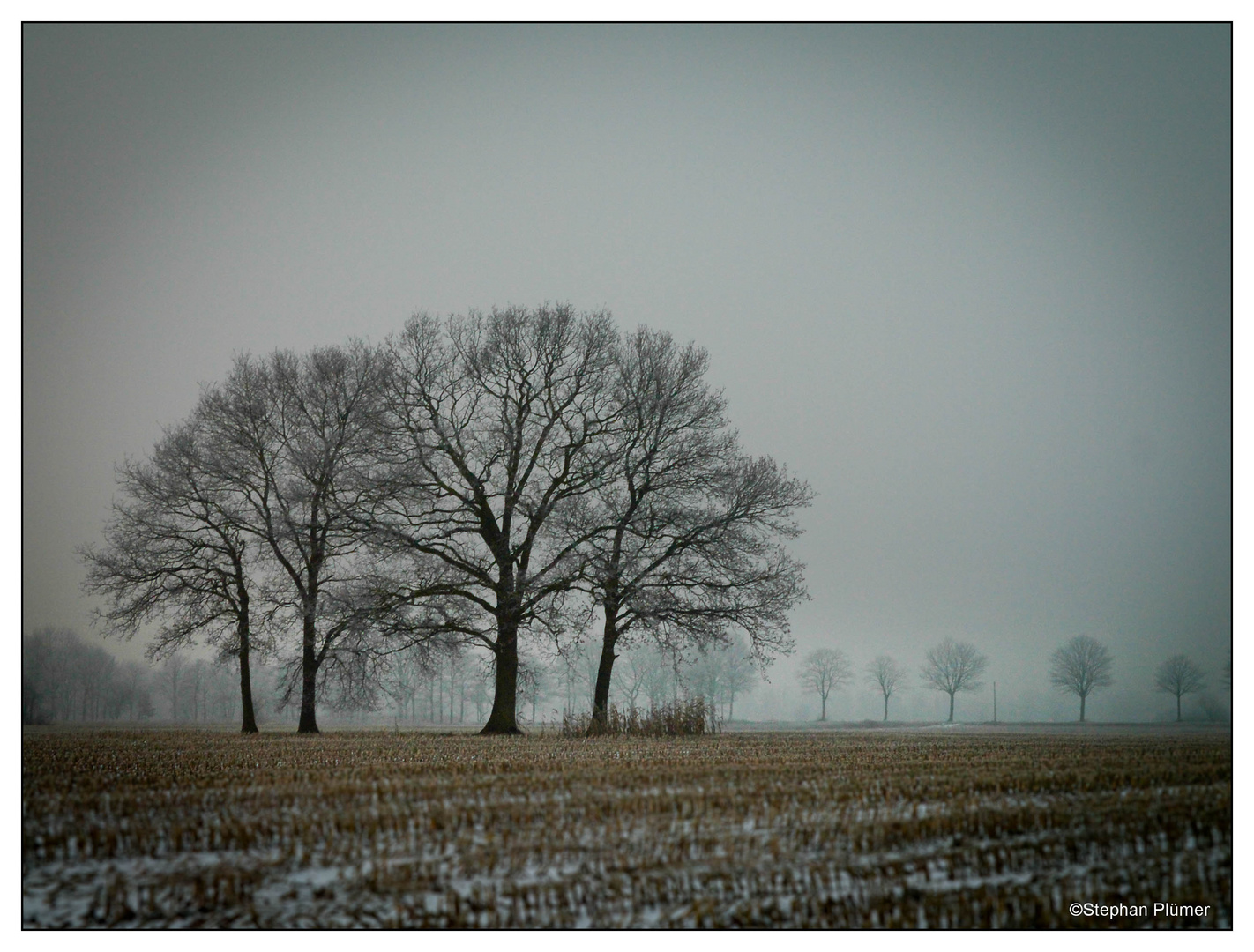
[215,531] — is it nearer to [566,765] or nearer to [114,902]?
[566,765]

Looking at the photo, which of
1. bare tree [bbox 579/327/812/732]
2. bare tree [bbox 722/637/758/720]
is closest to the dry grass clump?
bare tree [bbox 579/327/812/732]

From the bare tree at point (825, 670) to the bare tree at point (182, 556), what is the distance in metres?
50.6

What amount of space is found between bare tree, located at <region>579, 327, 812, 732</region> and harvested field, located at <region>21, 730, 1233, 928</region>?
395 inches

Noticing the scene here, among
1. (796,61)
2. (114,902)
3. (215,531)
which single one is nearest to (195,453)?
(215,531)

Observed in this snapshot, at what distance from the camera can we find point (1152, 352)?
38.9ft

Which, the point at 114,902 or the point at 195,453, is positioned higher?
the point at 195,453

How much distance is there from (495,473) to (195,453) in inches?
305

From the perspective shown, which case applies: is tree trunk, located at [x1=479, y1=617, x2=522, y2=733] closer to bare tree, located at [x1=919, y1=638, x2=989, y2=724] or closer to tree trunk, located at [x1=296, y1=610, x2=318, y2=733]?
tree trunk, located at [x1=296, y1=610, x2=318, y2=733]

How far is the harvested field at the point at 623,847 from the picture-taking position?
462 cm

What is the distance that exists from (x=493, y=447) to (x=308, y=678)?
744cm

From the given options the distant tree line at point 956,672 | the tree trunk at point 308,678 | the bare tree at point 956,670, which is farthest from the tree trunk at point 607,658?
the bare tree at point 956,670

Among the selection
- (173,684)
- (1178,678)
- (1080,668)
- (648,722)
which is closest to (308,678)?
(648,722)

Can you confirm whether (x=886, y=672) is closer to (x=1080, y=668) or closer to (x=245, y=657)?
(x=1080, y=668)

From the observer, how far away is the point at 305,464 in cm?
2023
